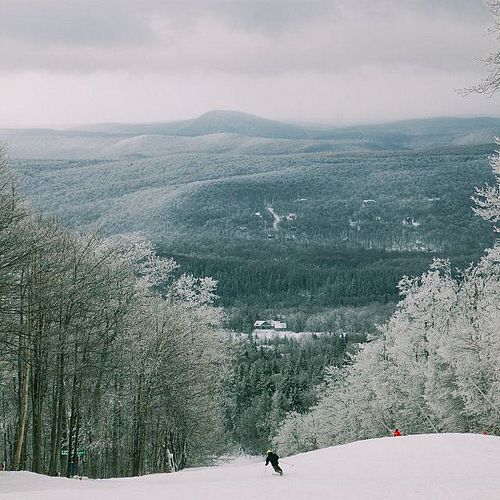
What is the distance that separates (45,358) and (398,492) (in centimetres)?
1639

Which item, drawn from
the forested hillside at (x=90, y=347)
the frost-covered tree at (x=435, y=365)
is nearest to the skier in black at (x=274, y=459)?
the forested hillside at (x=90, y=347)

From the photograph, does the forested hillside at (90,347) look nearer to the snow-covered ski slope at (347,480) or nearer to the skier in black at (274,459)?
the snow-covered ski slope at (347,480)

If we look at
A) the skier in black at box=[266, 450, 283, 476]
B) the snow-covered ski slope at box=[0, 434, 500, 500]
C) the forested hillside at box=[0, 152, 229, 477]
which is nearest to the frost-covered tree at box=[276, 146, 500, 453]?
the snow-covered ski slope at box=[0, 434, 500, 500]

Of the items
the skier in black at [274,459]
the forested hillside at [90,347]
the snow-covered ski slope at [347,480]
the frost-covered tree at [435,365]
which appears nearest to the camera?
the snow-covered ski slope at [347,480]

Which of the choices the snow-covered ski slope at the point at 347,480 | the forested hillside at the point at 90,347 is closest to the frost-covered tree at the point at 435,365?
the snow-covered ski slope at the point at 347,480

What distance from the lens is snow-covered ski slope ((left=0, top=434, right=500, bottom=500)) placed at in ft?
61.0

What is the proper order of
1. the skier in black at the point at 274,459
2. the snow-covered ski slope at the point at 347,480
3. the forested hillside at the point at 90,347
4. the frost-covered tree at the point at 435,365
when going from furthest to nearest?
1. the frost-covered tree at the point at 435,365
2. the forested hillside at the point at 90,347
3. the skier in black at the point at 274,459
4. the snow-covered ski slope at the point at 347,480

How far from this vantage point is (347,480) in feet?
71.3

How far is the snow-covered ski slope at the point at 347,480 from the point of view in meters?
18.6

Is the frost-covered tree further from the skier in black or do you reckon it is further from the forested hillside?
the skier in black

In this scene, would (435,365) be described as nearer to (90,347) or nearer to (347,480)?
(90,347)

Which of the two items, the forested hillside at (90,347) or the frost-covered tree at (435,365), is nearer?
the forested hillside at (90,347)

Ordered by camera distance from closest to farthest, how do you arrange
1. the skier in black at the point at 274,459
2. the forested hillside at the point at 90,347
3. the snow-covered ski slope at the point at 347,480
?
the snow-covered ski slope at the point at 347,480
the skier in black at the point at 274,459
the forested hillside at the point at 90,347

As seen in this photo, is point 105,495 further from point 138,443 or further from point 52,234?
point 138,443
